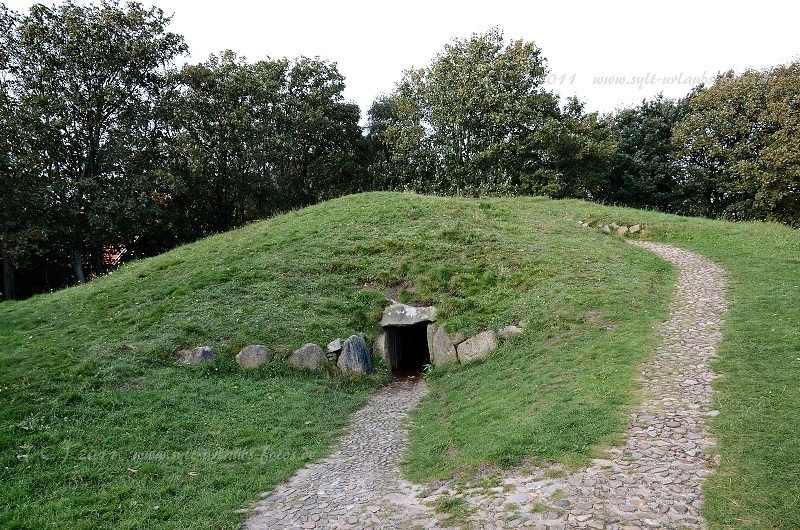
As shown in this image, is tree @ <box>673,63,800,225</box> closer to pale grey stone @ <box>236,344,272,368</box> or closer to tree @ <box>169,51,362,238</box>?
tree @ <box>169,51,362,238</box>

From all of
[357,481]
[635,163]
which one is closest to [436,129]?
[635,163]

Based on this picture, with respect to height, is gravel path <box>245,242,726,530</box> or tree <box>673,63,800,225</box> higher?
tree <box>673,63,800,225</box>

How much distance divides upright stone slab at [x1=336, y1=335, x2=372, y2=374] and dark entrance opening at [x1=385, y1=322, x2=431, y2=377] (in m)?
1.37

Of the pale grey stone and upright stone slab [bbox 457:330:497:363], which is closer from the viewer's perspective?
the pale grey stone

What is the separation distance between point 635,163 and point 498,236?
27.6 metres

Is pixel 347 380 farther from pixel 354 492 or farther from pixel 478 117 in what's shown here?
pixel 478 117

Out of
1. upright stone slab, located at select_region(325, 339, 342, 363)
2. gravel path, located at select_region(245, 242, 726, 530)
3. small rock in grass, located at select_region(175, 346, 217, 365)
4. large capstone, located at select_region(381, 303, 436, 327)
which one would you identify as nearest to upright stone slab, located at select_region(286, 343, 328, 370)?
upright stone slab, located at select_region(325, 339, 342, 363)

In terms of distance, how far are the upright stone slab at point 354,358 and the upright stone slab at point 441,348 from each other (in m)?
2.25

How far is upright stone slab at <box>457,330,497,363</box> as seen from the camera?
48.4 feet

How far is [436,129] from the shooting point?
126 ft

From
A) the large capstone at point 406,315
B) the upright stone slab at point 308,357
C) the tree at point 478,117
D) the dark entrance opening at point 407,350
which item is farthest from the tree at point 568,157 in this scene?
the upright stone slab at point 308,357

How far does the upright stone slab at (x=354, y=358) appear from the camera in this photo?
591 inches

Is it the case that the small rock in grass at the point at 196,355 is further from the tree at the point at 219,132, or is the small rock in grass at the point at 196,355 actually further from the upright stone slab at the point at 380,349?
the tree at the point at 219,132

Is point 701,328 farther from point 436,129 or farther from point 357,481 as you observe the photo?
point 436,129
